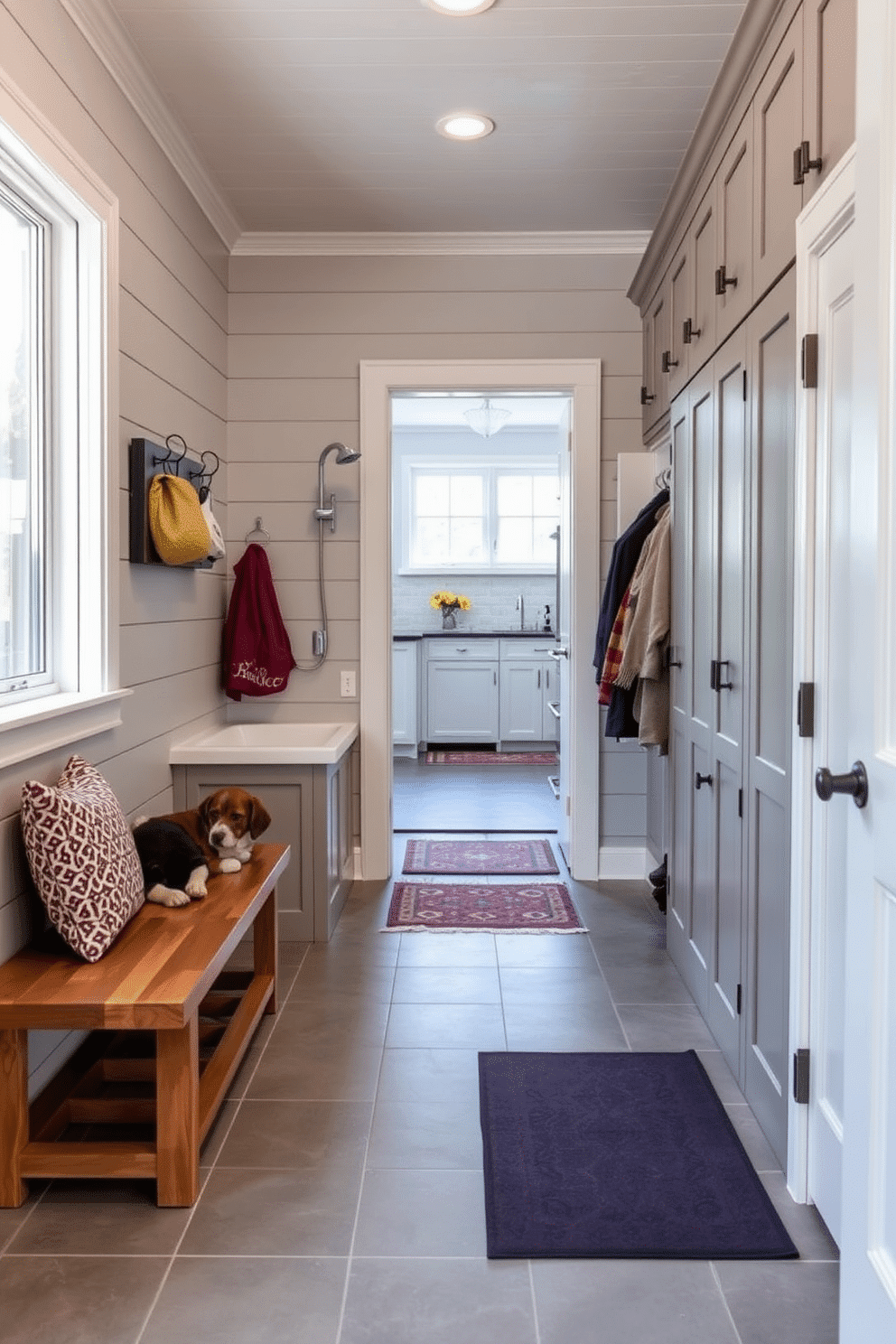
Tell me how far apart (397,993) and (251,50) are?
271 cm

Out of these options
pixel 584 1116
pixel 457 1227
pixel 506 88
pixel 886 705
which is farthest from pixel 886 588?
pixel 506 88

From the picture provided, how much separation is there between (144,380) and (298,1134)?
7.12 ft

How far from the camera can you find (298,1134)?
95.3 inches

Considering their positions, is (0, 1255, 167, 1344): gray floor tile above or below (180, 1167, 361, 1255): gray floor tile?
below

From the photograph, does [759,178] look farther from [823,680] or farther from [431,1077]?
[431,1077]

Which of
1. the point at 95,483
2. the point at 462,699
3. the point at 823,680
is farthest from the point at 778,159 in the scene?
the point at 462,699

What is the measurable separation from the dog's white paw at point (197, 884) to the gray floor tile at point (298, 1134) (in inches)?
19.7

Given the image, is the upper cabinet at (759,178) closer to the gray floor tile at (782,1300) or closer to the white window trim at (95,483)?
the white window trim at (95,483)

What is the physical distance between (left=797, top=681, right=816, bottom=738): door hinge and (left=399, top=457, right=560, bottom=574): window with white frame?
22.7 ft

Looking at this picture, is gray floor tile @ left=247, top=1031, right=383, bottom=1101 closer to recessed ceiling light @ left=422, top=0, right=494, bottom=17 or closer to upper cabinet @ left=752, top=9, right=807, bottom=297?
upper cabinet @ left=752, top=9, right=807, bottom=297

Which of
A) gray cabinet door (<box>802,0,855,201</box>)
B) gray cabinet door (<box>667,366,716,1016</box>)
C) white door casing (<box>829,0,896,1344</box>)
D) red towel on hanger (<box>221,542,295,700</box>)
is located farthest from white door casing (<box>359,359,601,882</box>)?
white door casing (<box>829,0,896,1344</box>)

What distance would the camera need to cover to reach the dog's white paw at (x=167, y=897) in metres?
2.67

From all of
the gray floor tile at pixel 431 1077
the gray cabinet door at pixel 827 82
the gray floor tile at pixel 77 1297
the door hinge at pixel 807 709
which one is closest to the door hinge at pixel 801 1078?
the door hinge at pixel 807 709

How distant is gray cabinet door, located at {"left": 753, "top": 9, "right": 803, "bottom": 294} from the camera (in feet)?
7.22
